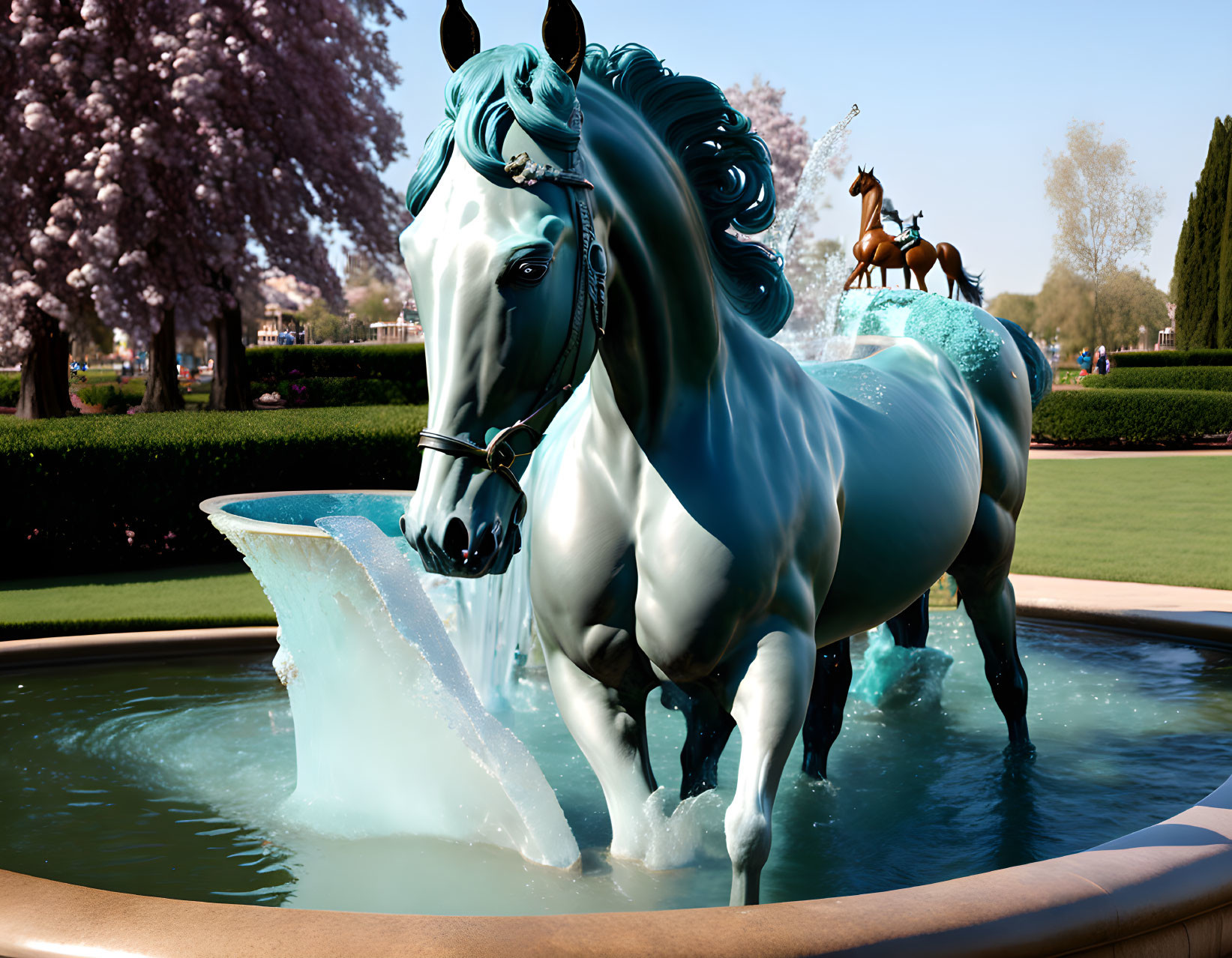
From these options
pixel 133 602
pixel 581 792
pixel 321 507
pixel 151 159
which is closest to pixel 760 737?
pixel 581 792

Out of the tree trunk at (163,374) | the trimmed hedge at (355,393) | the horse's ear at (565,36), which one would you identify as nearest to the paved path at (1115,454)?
Answer: the trimmed hedge at (355,393)

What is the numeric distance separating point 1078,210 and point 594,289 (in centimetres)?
6031

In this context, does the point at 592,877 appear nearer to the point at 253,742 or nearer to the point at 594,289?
the point at 594,289

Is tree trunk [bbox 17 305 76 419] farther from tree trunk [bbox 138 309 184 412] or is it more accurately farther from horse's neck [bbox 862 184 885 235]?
horse's neck [bbox 862 184 885 235]

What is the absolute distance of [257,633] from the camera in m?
7.05

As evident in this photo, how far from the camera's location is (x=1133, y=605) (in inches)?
304

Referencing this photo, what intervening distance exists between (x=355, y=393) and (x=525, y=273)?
2581 cm

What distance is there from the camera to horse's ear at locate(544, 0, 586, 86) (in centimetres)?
223

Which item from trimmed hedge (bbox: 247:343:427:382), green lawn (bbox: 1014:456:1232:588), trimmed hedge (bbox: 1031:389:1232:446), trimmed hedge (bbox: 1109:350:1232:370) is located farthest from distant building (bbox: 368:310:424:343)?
green lawn (bbox: 1014:456:1232:588)

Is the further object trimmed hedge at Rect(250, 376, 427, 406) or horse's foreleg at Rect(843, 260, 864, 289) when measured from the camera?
trimmed hedge at Rect(250, 376, 427, 406)

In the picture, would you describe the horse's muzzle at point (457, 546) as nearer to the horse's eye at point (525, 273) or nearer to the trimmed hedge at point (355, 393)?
the horse's eye at point (525, 273)

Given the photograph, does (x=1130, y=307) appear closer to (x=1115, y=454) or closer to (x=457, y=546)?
(x=1115, y=454)

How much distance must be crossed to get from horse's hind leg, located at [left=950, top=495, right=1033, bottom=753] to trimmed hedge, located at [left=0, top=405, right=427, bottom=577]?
314 inches

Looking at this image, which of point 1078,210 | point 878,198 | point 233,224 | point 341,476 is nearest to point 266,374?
point 233,224
